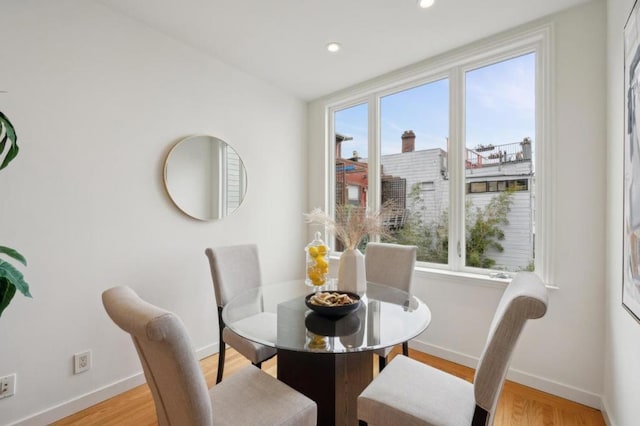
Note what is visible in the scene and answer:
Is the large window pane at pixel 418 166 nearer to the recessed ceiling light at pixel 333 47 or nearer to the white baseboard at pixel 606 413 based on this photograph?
the recessed ceiling light at pixel 333 47

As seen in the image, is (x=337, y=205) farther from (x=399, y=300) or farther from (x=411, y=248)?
(x=399, y=300)

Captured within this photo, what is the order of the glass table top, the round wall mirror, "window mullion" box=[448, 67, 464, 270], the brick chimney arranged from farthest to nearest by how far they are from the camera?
the brick chimney, "window mullion" box=[448, 67, 464, 270], the round wall mirror, the glass table top

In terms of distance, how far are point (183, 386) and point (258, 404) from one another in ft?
1.37

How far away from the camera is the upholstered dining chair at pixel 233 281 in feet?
6.10

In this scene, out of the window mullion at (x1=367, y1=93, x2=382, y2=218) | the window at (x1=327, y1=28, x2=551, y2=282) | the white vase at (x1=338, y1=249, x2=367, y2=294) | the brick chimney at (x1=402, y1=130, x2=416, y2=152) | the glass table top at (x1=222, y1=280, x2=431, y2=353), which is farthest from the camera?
the window mullion at (x1=367, y1=93, x2=382, y2=218)

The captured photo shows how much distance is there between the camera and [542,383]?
214 centimetres

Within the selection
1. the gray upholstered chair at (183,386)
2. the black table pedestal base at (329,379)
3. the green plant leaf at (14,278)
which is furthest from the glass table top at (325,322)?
the green plant leaf at (14,278)

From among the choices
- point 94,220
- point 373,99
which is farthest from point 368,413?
point 373,99

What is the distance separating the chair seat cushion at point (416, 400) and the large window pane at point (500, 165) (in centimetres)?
137

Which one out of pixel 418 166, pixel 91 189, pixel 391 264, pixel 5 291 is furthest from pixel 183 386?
pixel 418 166

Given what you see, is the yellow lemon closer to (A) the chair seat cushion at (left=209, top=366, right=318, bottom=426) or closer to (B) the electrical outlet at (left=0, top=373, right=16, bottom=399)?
(A) the chair seat cushion at (left=209, top=366, right=318, bottom=426)

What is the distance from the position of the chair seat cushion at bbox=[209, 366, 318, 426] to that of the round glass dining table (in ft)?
0.57

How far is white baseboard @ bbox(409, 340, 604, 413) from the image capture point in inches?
77.7

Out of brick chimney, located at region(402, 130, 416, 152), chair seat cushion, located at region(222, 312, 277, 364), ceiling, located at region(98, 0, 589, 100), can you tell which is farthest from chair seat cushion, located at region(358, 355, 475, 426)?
ceiling, located at region(98, 0, 589, 100)
